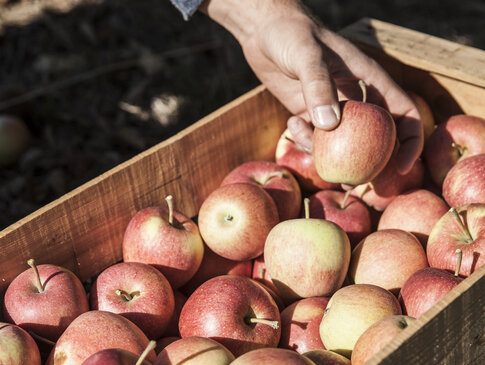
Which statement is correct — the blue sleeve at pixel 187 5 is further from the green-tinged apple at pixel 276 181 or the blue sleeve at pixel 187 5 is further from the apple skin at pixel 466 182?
the apple skin at pixel 466 182

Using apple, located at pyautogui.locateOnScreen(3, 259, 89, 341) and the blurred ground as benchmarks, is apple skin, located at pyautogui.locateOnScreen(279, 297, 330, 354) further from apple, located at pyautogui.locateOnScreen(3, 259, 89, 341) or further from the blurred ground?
the blurred ground

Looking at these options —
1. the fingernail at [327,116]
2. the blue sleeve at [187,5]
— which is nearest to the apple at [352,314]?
the fingernail at [327,116]

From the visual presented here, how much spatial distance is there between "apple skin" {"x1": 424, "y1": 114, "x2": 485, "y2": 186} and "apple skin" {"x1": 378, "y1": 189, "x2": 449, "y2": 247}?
196mm

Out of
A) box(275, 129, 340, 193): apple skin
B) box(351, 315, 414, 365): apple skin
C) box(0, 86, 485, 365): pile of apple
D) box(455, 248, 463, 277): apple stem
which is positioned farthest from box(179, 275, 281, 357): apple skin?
box(275, 129, 340, 193): apple skin

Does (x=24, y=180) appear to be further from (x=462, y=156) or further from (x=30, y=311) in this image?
(x=462, y=156)

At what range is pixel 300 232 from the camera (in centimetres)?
172

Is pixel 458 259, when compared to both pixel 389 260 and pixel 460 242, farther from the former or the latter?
pixel 389 260

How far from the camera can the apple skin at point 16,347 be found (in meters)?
1.42

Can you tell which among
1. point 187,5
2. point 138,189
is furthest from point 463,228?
point 187,5

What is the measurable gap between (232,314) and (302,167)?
84 cm

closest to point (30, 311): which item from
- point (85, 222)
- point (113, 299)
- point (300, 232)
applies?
point (113, 299)

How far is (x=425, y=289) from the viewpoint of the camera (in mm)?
1552

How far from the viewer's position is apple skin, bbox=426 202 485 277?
162 centimetres

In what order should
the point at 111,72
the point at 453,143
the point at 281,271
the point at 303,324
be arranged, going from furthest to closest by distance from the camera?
the point at 111,72
the point at 453,143
the point at 281,271
the point at 303,324
